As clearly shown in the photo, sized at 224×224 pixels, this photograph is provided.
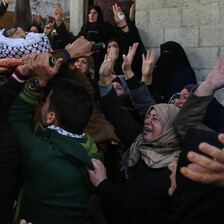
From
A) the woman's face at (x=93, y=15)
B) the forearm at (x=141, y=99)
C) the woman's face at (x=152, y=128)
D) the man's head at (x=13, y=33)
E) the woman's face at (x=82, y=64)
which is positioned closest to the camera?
the man's head at (x=13, y=33)

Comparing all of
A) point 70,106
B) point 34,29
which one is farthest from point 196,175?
point 34,29

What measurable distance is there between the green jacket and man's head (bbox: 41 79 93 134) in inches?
3.2

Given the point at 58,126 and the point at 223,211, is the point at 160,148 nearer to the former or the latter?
the point at 58,126

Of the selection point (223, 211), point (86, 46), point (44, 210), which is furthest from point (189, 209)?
point (86, 46)

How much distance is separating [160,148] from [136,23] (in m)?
3.71

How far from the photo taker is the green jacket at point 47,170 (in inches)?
59.9

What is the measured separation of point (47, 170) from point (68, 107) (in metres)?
0.32

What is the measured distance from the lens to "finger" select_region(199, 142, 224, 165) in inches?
34.6

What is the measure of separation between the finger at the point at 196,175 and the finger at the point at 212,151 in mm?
59

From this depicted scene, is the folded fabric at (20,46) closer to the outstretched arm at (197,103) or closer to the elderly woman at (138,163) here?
the elderly woman at (138,163)

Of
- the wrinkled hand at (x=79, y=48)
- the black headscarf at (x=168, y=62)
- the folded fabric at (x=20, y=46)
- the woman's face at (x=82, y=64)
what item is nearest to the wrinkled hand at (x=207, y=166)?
the wrinkled hand at (x=79, y=48)

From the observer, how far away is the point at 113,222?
1.79 m

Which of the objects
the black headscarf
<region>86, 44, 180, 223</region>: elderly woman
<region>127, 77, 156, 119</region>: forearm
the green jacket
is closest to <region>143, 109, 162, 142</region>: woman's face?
<region>86, 44, 180, 223</region>: elderly woman

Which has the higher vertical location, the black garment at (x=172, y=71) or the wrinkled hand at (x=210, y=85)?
the wrinkled hand at (x=210, y=85)
